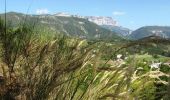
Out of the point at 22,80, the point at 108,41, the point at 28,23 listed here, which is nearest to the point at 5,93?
the point at 22,80

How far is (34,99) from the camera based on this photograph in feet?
11.0

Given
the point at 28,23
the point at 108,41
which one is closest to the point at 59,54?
the point at 108,41

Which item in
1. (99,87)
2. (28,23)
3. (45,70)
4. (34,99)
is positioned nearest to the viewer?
(34,99)

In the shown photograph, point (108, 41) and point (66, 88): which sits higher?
point (108, 41)

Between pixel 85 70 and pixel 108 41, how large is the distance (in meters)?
0.44

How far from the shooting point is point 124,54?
11.0 feet

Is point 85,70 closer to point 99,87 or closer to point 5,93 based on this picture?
point 99,87

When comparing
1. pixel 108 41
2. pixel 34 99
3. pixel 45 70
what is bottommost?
pixel 34 99

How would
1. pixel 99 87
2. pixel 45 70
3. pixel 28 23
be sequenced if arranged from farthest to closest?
pixel 28 23, pixel 99 87, pixel 45 70

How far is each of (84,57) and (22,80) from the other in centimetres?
63

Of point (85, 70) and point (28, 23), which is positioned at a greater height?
point (28, 23)

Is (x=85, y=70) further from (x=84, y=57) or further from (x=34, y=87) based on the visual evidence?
(x=34, y=87)

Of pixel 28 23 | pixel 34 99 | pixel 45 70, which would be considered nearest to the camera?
pixel 34 99

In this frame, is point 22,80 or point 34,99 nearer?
point 34,99
